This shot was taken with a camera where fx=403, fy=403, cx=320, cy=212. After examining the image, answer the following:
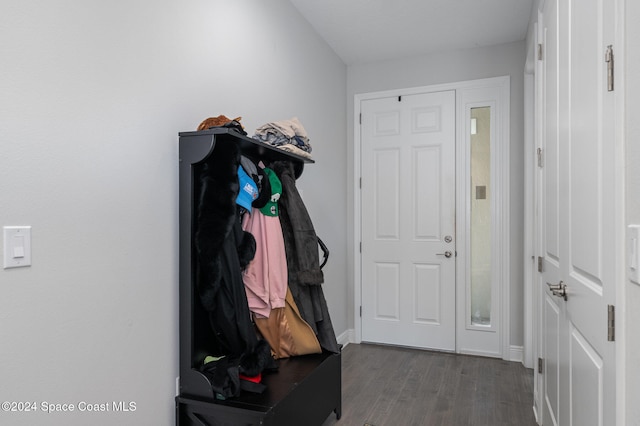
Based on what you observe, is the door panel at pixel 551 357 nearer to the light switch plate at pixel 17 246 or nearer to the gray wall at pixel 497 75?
the gray wall at pixel 497 75

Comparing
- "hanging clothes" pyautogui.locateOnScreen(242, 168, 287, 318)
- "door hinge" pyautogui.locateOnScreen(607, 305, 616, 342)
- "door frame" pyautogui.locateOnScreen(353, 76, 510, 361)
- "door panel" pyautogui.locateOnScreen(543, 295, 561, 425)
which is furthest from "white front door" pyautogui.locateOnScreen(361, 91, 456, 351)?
"door hinge" pyautogui.locateOnScreen(607, 305, 616, 342)

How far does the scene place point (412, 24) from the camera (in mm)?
3191

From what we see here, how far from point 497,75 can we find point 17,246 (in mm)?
3638

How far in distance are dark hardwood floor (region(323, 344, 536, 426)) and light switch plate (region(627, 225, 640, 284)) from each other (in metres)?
1.87

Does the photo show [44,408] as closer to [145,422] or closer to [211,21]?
[145,422]

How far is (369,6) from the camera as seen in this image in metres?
2.94

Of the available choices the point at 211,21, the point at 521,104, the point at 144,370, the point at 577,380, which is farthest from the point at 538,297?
the point at 211,21

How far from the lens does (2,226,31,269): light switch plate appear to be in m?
1.15

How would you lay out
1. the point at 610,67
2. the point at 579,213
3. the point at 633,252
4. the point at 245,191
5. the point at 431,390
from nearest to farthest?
1. the point at 633,252
2. the point at 610,67
3. the point at 579,213
4. the point at 245,191
5. the point at 431,390

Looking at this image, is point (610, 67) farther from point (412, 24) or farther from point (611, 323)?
point (412, 24)

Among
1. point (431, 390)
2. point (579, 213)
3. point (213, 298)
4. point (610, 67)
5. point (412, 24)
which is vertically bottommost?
point (431, 390)

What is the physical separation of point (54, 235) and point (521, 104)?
3.50 m

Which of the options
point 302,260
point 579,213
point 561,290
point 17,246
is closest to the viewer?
point 17,246

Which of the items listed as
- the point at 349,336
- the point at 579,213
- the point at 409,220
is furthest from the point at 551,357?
the point at 349,336
